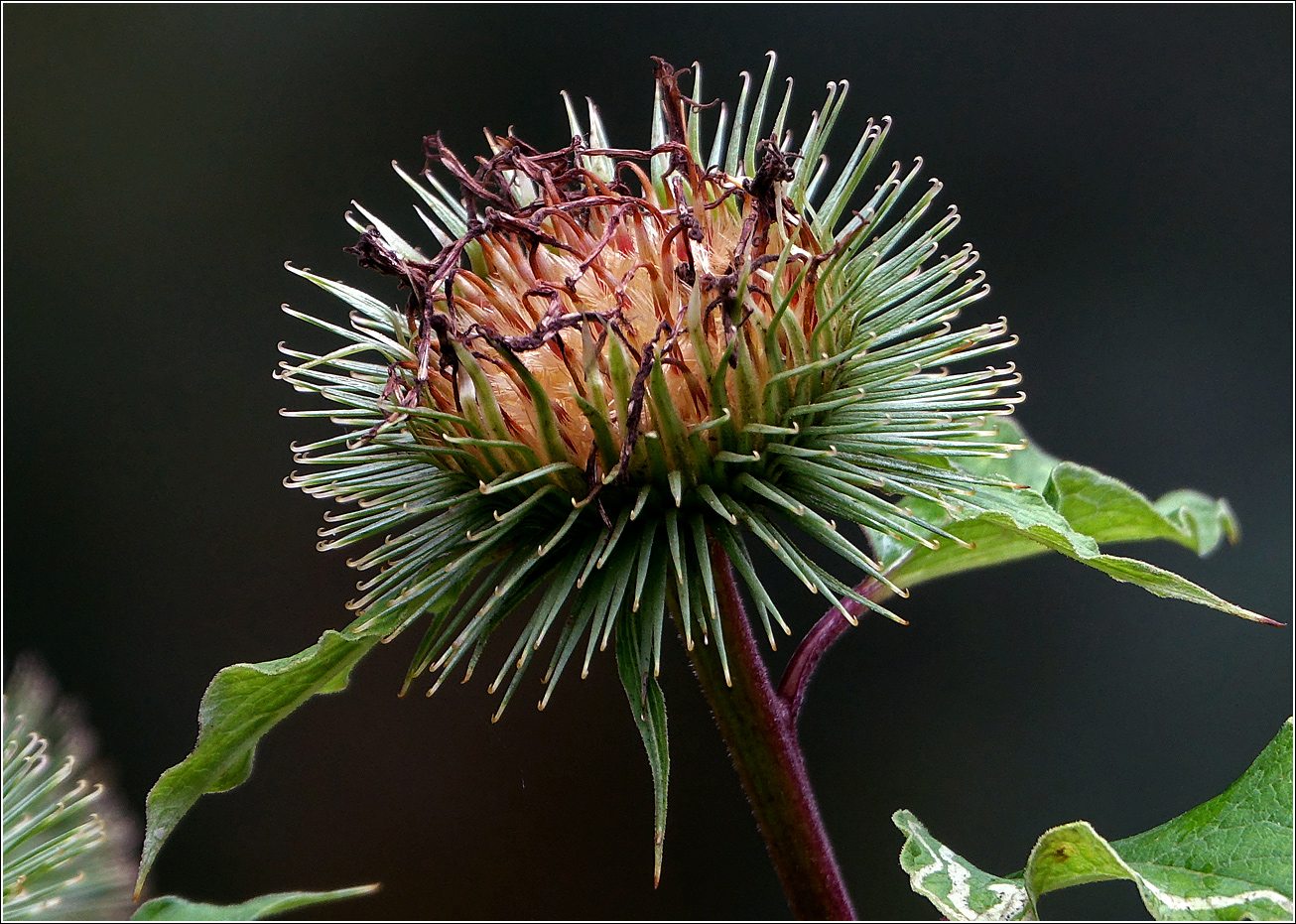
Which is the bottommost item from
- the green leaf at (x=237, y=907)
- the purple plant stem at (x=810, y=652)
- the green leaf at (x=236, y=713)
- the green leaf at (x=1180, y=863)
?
the green leaf at (x=1180, y=863)

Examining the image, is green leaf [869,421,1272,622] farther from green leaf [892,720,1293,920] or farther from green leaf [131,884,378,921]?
green leaf [131,884,378,921]

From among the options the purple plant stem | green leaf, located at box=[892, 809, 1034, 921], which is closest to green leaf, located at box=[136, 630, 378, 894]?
the purple plant stem

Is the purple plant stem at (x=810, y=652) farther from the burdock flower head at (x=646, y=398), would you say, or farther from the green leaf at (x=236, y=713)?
the green leaf at (x=236, y=713)

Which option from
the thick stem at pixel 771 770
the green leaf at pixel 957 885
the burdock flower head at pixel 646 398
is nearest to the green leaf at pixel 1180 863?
the green leaf at pixel 957 885

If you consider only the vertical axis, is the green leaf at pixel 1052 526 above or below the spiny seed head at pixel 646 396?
below

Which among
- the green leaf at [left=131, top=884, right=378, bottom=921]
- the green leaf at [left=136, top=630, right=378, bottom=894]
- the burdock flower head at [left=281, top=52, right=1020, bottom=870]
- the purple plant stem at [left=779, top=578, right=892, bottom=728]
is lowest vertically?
the green leaf at [left=131, top=884, right=378, bottom=921]

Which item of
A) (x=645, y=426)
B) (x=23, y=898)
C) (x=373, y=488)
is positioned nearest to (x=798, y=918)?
(x=645, y=426)

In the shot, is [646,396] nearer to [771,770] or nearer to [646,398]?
[646,398]
